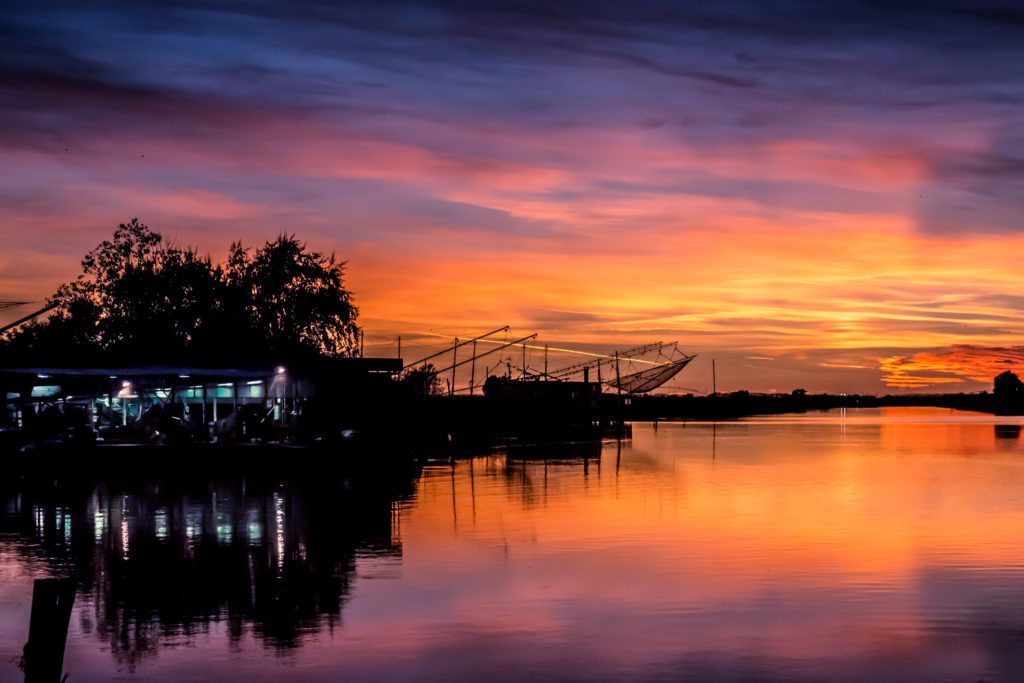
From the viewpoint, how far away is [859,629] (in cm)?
2130

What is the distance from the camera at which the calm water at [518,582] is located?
61.7 feet

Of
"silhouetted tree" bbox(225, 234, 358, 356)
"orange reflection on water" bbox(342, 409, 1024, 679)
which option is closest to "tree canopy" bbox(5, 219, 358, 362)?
"silhouetted tree" bbox(225, 234, 358, 356)

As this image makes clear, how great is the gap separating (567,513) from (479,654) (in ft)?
77.5

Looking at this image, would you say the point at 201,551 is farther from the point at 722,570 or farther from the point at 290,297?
the point at 290,297

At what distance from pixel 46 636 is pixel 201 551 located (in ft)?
48.1

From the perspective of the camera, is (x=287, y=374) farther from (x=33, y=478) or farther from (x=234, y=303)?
(x=234, y=303)

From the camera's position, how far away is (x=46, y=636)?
16297 millimetres

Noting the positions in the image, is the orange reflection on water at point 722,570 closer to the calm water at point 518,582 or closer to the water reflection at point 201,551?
the calm water at point 518,582

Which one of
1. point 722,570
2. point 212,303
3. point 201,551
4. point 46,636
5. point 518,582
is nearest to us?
point 46,636

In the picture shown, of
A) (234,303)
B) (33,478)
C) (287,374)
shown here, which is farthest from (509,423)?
(33,478)

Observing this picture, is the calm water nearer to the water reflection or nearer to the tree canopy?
the water reflection

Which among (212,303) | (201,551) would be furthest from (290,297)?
(201,551)

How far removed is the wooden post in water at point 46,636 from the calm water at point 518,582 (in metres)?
1.42

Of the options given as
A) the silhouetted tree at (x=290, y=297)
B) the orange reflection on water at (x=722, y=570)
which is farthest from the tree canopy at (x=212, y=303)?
the orange reflection on water at (x=722, y=570)
